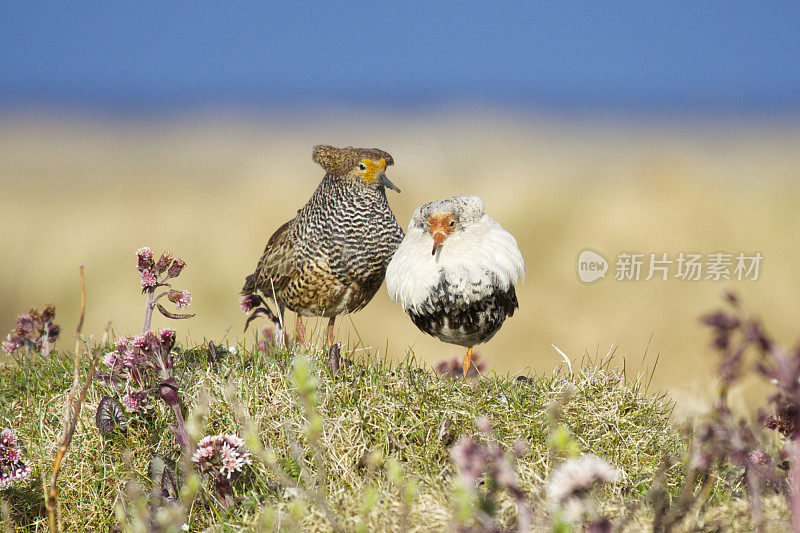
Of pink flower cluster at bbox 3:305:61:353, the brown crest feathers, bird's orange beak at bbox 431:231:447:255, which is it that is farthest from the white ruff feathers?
pink flower cluster at bbox 3:305:61:353

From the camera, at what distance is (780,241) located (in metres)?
11.7

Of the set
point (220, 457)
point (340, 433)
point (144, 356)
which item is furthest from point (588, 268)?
point (220, 457)

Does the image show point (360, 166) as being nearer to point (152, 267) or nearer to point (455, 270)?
point (455, 270)

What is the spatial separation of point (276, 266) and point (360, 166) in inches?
36.7

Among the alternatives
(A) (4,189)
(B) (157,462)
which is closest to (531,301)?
(B) (157,462)

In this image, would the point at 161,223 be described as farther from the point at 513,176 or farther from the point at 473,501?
the point at 473,501

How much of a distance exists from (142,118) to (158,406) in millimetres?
148763

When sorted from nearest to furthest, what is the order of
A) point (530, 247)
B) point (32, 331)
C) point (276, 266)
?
point (276, 266) → point (32, 331) → point (530, 247)

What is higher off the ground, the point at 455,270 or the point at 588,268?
the point at 588,268

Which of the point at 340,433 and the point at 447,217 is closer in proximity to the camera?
the point at 340,433

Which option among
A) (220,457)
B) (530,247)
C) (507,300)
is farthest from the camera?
(530,247)

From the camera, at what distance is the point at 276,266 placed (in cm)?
532

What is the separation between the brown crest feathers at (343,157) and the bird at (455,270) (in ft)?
2.47

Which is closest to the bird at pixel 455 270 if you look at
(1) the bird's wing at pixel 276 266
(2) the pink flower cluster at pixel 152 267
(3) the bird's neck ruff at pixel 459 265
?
(3) the bird's neck ruff at pixel 459 265
